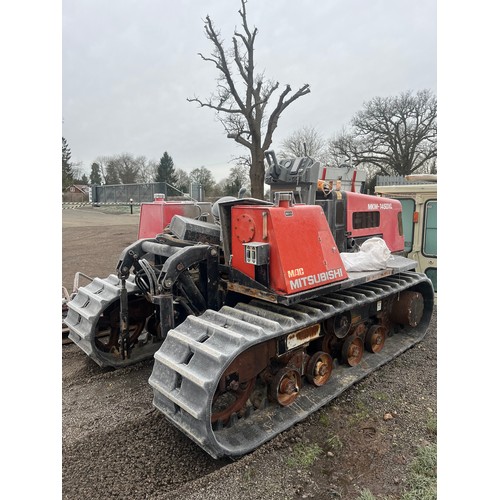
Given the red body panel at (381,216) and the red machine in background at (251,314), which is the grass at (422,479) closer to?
the red machine in background at (251,314)

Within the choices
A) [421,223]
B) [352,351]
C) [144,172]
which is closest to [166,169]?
[144,172]

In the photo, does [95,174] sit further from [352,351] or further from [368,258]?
[352,351]

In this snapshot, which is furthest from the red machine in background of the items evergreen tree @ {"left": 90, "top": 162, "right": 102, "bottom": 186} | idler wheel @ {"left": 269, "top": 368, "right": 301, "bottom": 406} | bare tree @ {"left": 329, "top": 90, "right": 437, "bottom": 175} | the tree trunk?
evergreen tree @ {"left": 90, "top": 162, "right": 102, "bottom": 186}

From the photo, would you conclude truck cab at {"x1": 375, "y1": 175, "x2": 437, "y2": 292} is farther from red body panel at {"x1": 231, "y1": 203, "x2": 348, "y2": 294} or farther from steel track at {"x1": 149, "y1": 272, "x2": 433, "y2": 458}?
red body panel at {"x1": 231, "y1": 203, "x2": 348, "y2": 294}

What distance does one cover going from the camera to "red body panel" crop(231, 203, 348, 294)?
3.58 m

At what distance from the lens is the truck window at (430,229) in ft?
26.8

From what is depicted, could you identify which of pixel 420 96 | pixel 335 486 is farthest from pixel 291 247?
pixel 420 96

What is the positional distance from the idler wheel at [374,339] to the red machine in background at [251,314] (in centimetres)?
2

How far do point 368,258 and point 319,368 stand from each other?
1.49 m

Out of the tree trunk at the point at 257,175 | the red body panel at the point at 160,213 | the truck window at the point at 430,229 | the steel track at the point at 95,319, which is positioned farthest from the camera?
the tree trunk at the point at 257,175

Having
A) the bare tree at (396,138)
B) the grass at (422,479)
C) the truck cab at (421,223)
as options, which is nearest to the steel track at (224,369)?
the grass at (422,479)

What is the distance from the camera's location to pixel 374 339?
5137 mm

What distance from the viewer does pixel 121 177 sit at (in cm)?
4994

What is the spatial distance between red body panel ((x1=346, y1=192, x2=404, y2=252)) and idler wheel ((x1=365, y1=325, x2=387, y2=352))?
4.18 ft
